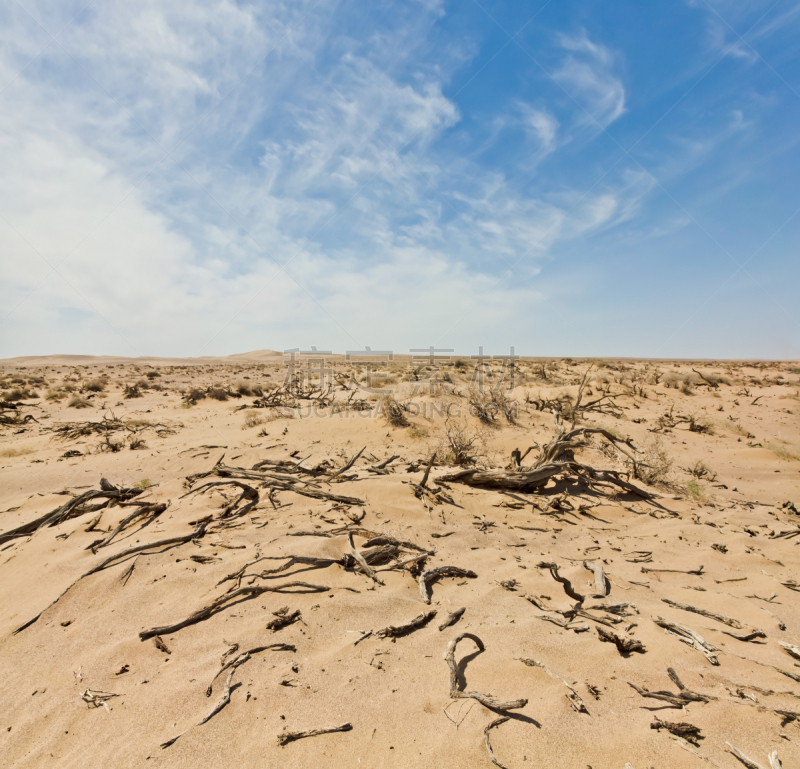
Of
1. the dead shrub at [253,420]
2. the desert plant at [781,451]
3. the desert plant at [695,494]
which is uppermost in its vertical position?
the dead shrub at [253,420]

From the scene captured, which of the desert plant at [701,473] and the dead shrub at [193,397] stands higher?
the dead shrub at [193,397]

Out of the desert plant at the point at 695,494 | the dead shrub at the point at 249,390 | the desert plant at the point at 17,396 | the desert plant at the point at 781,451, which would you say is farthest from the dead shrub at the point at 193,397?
the desert plant at the point at 781,451

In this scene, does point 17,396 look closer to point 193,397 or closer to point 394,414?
point 193,397

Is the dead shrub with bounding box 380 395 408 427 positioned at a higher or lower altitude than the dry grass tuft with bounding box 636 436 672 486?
higher

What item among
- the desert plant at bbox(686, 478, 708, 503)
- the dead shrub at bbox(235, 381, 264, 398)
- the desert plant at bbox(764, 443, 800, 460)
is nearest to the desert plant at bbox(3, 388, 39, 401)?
the dead shrub at bbox(235, 381, 264, 398)

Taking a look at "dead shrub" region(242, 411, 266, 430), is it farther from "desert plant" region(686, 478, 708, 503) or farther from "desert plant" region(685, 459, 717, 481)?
"desert plant" region(685, 459, 717, 481)

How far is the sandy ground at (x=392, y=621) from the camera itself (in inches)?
79.7

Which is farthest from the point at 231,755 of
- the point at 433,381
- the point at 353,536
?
the point at 433,381

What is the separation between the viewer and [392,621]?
9.97 ft

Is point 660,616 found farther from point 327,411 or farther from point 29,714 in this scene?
point 327,411

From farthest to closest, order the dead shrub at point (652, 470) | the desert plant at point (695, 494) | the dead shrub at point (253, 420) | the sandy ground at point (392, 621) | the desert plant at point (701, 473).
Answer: the dead shrub at point (253, 420) < the desert plant at point (701, 473) < the dead shrub at point (652, 470) < the desert plant at point (695, 494) < the sandy ground at point (392, 621)

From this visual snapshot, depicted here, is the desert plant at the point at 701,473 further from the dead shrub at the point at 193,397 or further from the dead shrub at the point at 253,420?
the dead shrub at the point at 193,397

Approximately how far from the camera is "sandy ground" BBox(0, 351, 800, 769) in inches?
79.7

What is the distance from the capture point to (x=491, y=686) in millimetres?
2344
